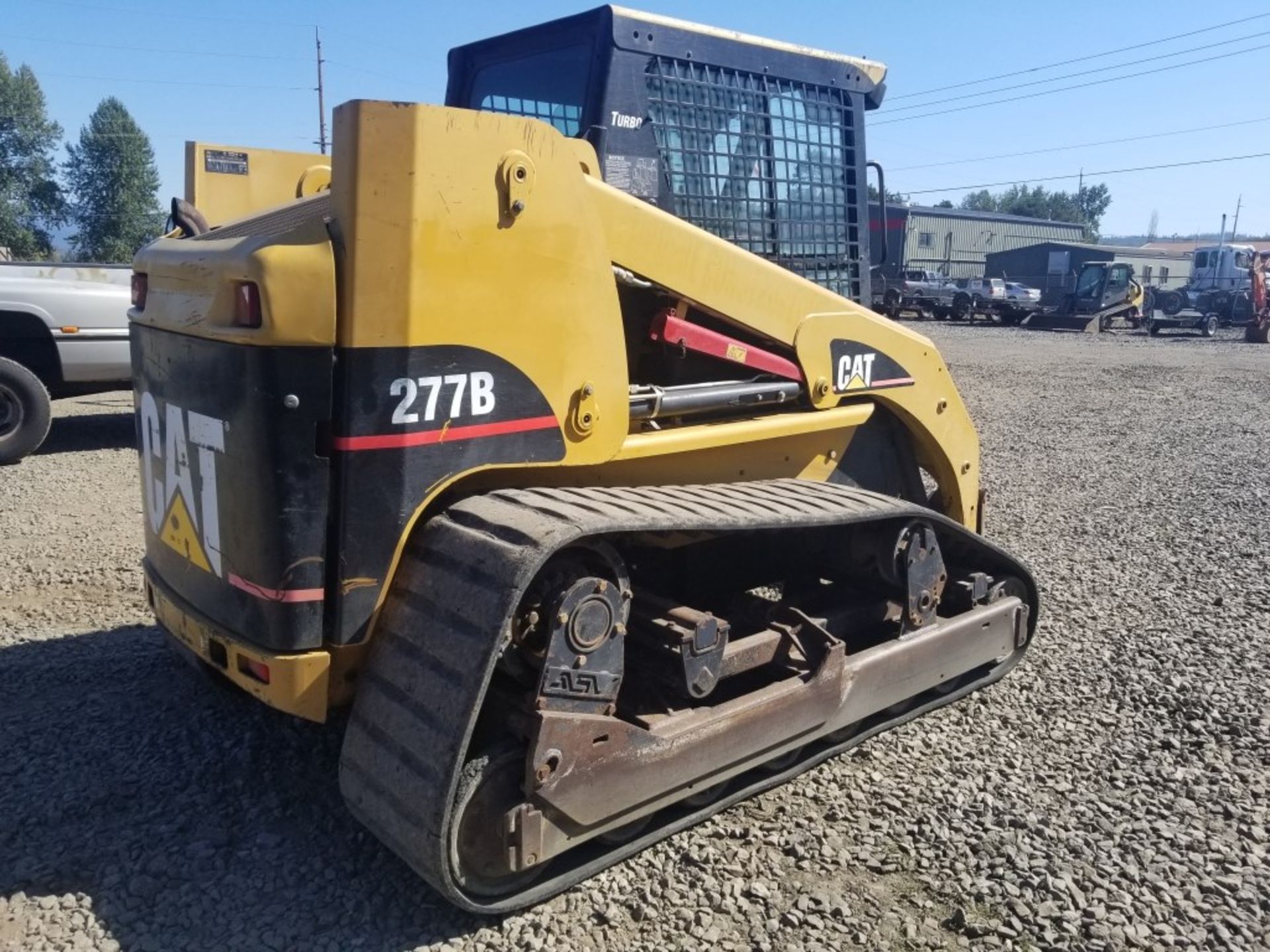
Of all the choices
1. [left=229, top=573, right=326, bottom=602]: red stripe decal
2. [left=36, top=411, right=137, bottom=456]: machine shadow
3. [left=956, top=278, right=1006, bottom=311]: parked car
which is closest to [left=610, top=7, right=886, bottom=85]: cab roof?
[left=229, top=573, right=326, bottom=602]: red stripe decal

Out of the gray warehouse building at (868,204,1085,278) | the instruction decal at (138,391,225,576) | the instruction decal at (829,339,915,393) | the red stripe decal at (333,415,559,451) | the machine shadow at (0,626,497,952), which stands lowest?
the machine shadow at (0,626,497,952)

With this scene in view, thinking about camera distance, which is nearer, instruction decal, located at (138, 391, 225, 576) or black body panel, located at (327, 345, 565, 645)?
black body panel, located at (327, 345, 565, 645)

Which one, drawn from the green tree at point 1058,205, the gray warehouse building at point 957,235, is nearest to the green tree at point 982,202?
the green tree at point 1058,205

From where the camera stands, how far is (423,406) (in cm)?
A: 282

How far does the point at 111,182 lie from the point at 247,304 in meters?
70.2

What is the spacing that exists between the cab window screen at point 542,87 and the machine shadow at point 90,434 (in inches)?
217

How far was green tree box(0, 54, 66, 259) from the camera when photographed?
6000cm

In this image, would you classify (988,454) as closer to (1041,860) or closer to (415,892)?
(1041,860)

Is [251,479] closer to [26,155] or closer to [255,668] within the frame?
[255,668]

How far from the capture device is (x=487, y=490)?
3141mm

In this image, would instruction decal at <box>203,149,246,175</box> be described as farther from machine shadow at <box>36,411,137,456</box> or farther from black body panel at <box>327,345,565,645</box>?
machine shadow at <box>36,411,137,456</box>

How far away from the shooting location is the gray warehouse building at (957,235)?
4419 cm

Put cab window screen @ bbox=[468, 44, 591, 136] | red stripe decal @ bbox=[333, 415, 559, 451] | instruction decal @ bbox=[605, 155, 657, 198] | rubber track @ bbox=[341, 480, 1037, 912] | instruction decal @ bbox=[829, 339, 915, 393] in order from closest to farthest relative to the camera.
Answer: rubber track @ bbox=[341, 480, 1037, 912], red stripe decal @ bbox=[333, 415, 559, 451], instruction decal @ bbox=[605, 155, 657, 198], cab window screen @ bbox=[468, 44, 591, 136], instruction decal @ bbox=[829, 339, 915, 393]

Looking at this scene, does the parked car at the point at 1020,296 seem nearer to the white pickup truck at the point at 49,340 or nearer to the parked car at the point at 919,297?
the parked car at the point at 919,297
